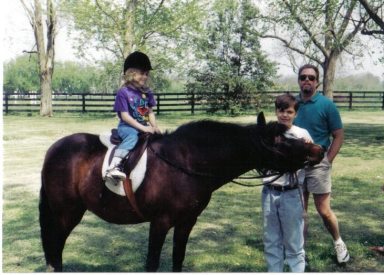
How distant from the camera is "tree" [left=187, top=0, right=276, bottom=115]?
2561cm

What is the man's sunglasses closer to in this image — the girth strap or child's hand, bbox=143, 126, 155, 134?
child's hand, bbox=143, 126, 155, 134

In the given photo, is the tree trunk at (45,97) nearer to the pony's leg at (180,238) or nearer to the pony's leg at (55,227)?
the pony's leg at (55,227)

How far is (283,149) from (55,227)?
8.01 ft

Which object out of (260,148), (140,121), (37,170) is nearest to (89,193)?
(140,121)

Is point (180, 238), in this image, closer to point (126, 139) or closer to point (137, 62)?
point (126, 139)

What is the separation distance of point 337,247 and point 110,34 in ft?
60.6

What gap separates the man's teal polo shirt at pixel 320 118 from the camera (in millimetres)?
4352

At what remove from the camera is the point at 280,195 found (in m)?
3.69

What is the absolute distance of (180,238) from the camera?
3842mm

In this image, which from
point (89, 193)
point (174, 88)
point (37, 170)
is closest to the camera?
point (89, 193)

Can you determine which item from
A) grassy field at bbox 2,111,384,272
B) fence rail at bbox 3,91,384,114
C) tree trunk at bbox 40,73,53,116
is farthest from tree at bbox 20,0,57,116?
grassy field at bbox 2,111,384,272

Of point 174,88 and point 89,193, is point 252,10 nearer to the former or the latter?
point 174,88

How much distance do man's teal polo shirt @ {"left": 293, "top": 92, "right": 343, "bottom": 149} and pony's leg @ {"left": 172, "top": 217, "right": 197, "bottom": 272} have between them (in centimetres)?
160

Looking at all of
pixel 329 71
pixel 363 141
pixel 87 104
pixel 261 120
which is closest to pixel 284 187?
pixel 261 120
